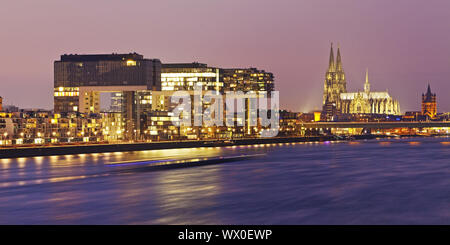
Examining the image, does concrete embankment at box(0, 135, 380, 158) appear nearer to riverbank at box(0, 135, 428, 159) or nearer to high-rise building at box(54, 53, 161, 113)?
riverbank at box(0, 135, 428, 159)

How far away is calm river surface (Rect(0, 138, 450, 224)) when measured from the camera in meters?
39.8

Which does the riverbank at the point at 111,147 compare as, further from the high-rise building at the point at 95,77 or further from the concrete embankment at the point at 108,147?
the high-rise building at the point at 95,77

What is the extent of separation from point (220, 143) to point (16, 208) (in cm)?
11453

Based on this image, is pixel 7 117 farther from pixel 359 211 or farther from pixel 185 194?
pixel 359 211

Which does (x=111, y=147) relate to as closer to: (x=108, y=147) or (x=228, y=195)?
(x=108, y=147)

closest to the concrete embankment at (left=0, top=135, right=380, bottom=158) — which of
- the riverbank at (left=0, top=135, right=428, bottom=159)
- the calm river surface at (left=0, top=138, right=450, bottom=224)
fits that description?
the riverbank at (left=0, top=135, right=428, bottom=159)

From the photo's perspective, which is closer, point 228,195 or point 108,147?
point 228,195

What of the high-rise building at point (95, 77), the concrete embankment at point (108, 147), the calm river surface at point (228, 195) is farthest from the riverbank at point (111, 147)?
the high-rise building at point (95, 77)

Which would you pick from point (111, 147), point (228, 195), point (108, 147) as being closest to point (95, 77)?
point (111, 147)

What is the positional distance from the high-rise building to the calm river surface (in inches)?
4132

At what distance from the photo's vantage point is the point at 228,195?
51.4 m

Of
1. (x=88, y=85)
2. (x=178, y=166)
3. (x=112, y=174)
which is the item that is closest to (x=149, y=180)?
(x=112, y=174)

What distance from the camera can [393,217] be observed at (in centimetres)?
3912

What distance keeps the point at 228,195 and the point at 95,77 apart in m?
143
